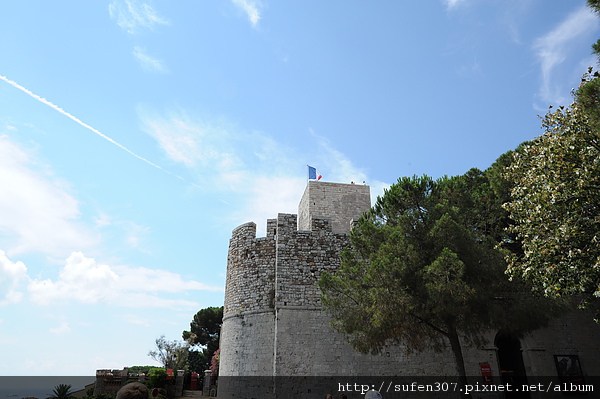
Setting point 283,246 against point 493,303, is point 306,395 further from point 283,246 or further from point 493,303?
point 493,303

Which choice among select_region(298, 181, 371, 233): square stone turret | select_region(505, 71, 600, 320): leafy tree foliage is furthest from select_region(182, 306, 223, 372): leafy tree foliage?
select_region(505, 71, 600, 320): leafy tree foliage

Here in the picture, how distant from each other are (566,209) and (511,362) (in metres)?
11.0

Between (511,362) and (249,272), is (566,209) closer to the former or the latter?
(511,362)

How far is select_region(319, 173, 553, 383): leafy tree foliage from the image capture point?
1230 cm

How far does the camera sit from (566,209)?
10438mm

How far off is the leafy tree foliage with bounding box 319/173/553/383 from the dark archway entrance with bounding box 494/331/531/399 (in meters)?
4.32

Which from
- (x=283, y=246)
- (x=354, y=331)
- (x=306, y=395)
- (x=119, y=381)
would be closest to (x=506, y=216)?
(x=354, y=331)

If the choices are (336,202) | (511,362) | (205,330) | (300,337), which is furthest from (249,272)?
(205,330)

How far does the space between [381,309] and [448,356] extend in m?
6.23

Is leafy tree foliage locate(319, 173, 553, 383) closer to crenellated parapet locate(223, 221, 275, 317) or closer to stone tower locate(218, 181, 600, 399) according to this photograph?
stone tower locate(218, 181, 600, 399)

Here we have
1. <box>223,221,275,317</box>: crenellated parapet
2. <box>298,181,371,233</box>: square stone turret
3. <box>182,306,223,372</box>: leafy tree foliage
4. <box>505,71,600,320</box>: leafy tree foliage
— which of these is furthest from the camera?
<box>182,306,223,372</box>: leafy tree foliage

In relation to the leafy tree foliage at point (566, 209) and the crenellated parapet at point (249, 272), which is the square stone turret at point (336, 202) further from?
the leafy tree foliage at point (566, 209)

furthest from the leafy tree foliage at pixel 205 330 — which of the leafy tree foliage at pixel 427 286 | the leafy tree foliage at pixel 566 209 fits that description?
the leafy tree foliage at pixel 566 209

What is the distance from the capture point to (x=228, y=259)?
61.5 feet
